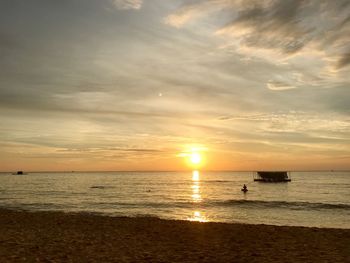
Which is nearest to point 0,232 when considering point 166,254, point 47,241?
point 47,241

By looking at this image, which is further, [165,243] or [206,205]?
[206,205]

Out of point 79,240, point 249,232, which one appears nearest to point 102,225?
point 79,240

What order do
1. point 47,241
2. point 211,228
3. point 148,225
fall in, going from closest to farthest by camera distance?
1. point 47,241
2. point 211,228
3. point 148,225

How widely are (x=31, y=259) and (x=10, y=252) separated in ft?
5.11

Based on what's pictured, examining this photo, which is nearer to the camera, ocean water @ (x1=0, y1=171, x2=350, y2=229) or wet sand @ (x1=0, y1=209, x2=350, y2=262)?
wet sand @ (x1=0, y1=209, x2=350, y2=262)

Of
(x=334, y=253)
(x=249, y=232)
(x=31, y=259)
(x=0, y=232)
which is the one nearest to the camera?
(x=31, y=259)

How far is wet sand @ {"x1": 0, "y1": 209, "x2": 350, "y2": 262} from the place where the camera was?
41.1 ft

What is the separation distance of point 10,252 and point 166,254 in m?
5.56

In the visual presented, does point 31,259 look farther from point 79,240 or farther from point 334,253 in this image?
point 334,253

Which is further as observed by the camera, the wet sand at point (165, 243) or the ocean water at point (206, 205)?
the ocean water at point (206, 205)

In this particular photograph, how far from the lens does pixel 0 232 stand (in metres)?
17.5

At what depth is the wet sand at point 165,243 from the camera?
12539mm

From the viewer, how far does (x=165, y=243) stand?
1555 centimetres

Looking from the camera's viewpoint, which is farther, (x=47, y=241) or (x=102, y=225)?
(x=102, y=225)
